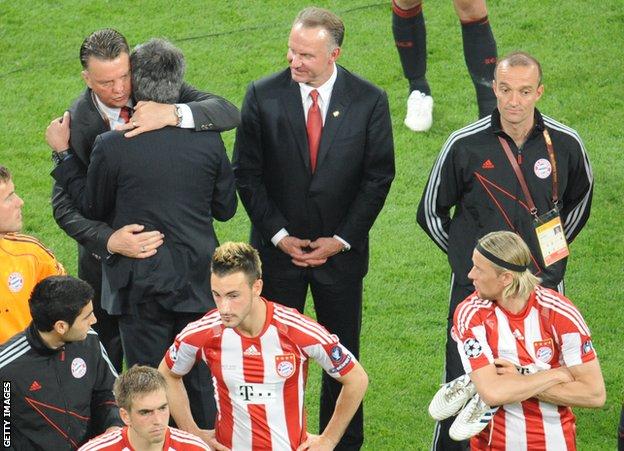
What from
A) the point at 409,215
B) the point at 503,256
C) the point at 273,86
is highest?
the point at 273,86

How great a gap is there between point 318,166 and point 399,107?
325cm

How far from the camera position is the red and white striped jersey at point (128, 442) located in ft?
14.8

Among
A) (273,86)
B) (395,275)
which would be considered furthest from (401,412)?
(273,86)

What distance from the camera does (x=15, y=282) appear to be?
17.1 feet

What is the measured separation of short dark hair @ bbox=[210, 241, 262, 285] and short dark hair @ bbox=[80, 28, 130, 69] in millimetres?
976

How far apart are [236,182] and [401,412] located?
146cm

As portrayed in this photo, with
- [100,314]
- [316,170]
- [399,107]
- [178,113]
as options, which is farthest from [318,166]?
[399,107]

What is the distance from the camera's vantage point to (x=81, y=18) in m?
A: 9.83

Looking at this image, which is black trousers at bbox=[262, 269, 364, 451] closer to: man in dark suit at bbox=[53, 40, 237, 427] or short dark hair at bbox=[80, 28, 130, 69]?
man in dark suit at bbox=[53, 40, 237, 427]

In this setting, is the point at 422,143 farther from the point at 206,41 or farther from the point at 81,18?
the point at 81,18

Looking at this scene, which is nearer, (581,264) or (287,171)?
(287,171)

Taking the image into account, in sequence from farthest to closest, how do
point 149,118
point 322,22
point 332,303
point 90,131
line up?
point 332,303
point 322,22
point 90,131
point 149,118

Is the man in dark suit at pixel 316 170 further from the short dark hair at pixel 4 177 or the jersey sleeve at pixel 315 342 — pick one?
the short dark hair at pixel 4 177

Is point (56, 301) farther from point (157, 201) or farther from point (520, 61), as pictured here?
point (520, 61)
